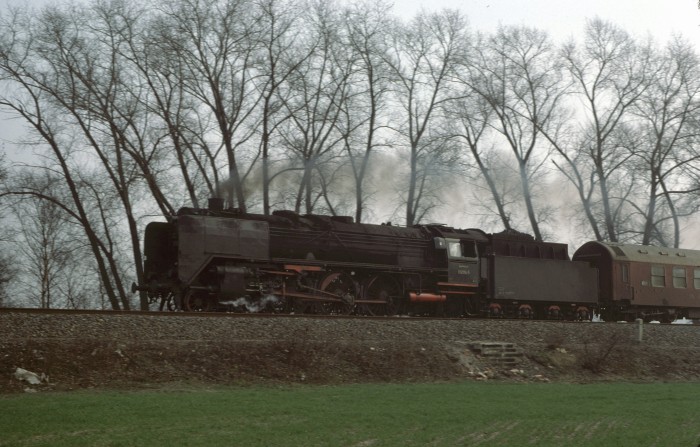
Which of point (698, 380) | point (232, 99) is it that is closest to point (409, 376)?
point (698, 380)

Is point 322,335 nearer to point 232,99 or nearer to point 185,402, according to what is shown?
point 185,402

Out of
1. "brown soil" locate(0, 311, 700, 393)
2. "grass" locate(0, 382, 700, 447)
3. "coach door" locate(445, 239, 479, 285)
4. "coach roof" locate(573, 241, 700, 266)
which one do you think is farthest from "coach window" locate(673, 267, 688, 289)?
"grass" locate(0, 382, 700, 447)

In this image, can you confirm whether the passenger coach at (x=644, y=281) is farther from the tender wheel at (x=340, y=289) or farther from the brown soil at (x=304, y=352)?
the tender wheel at (x=340, y=289)

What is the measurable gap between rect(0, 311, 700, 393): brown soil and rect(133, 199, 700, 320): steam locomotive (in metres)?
3.53

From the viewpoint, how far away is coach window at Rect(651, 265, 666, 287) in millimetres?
33000

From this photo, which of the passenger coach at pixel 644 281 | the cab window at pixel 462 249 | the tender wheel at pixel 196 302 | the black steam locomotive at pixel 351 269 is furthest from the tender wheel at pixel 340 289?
the passenger coach at pixel 644 281

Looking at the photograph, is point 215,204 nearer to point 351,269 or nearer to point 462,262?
point 351,269

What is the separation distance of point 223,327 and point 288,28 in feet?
64.3

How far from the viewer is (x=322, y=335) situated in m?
19.9

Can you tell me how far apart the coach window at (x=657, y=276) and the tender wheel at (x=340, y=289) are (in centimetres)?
1378

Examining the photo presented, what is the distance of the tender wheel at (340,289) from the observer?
25.1 meters

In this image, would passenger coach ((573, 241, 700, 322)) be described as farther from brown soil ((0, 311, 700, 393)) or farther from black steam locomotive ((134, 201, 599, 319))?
brown soil ((0, 311, 700, 393))

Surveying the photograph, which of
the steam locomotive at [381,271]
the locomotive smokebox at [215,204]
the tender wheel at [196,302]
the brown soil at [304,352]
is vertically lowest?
the brown soil at [304,352]

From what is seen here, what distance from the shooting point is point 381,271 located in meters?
26.3
